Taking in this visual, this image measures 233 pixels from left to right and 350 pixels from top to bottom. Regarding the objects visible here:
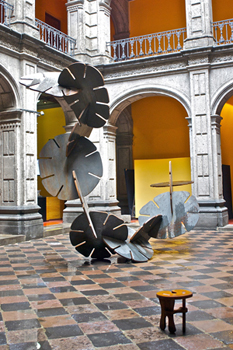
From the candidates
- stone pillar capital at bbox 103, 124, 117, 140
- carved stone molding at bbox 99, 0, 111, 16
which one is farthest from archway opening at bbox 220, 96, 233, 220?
carved stone molding at bbox 99, 0, 111, 16

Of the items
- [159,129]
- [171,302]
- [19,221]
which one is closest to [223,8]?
[159,129]

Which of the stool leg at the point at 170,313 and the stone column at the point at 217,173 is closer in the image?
the stool leg at the point at 170,313

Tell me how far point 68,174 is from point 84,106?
3.66ft

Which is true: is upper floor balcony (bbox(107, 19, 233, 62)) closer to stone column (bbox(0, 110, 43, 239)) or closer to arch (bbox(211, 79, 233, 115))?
arch (bbox(211, 79, 233, 115))

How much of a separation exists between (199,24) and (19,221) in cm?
732

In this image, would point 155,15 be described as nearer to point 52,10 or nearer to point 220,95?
point 52,10

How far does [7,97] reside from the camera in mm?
9133

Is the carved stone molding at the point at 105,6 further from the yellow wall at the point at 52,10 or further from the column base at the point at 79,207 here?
the column base at the point at 79,207

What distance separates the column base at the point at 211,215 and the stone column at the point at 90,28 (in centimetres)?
557

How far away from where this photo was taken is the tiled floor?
2.96 meters

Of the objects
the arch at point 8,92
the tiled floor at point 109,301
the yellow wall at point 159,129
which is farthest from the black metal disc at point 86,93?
the yellow wall at point 159,129

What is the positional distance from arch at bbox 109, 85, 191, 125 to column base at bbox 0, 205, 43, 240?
14.4ft

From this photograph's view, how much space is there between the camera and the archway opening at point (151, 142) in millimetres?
13258

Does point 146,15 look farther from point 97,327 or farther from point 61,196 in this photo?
point 97,327
